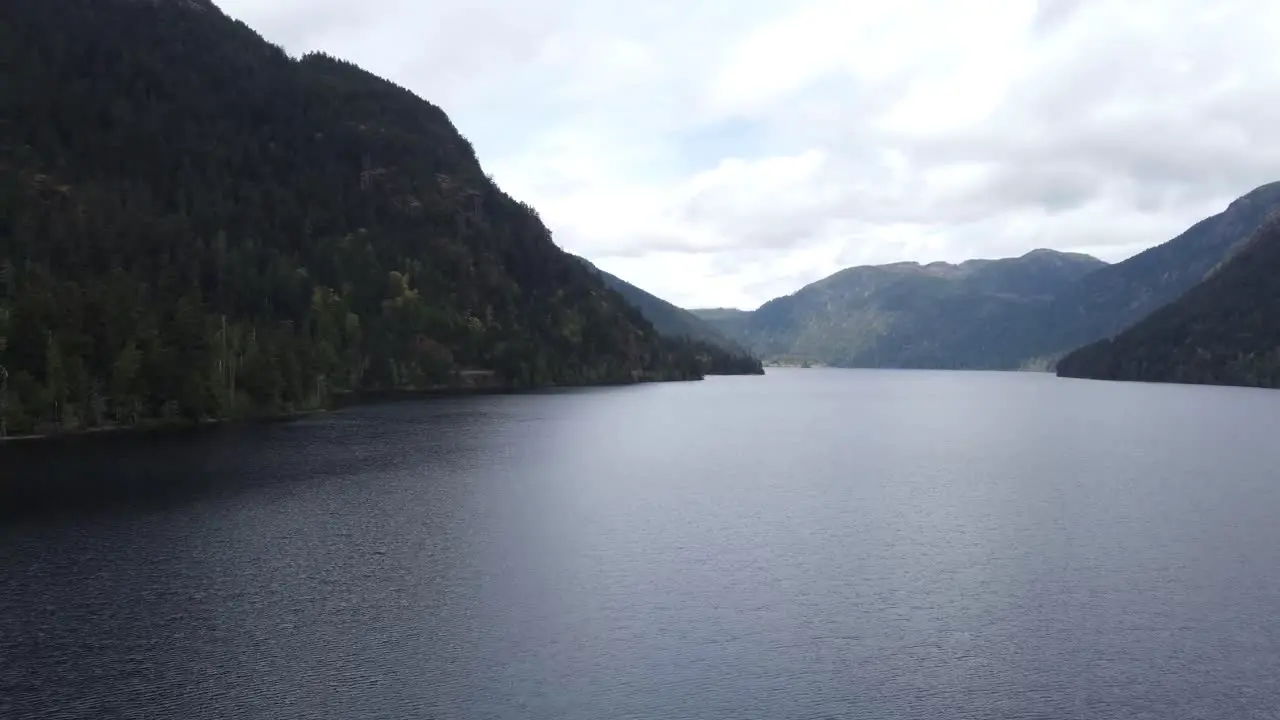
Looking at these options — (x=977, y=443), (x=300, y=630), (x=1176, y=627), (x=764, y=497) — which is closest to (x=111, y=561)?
(x=300, y=630)

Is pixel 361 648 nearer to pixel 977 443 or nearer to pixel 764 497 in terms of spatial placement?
pixel 764 497

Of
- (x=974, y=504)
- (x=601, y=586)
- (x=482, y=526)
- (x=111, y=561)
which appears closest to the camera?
(x=601, y=586)

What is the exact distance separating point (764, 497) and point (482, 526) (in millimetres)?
29674

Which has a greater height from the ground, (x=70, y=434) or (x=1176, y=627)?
(x=70, y=434)

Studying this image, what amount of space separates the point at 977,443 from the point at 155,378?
137 m

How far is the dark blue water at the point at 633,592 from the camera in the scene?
132 feet

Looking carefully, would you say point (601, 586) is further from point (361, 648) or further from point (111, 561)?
point (111, 561)

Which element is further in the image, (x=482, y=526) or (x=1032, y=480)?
(x=1032, y=480)

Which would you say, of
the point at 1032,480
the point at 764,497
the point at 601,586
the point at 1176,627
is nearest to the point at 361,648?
the point at 601,586

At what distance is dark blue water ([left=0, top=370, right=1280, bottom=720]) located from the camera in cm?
4025

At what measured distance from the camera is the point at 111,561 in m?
62.5

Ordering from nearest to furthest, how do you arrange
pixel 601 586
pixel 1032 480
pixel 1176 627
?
pixel 1176 627
pixel 601 586
pixel 1032 480

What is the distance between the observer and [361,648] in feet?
149

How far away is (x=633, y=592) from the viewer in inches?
2212
